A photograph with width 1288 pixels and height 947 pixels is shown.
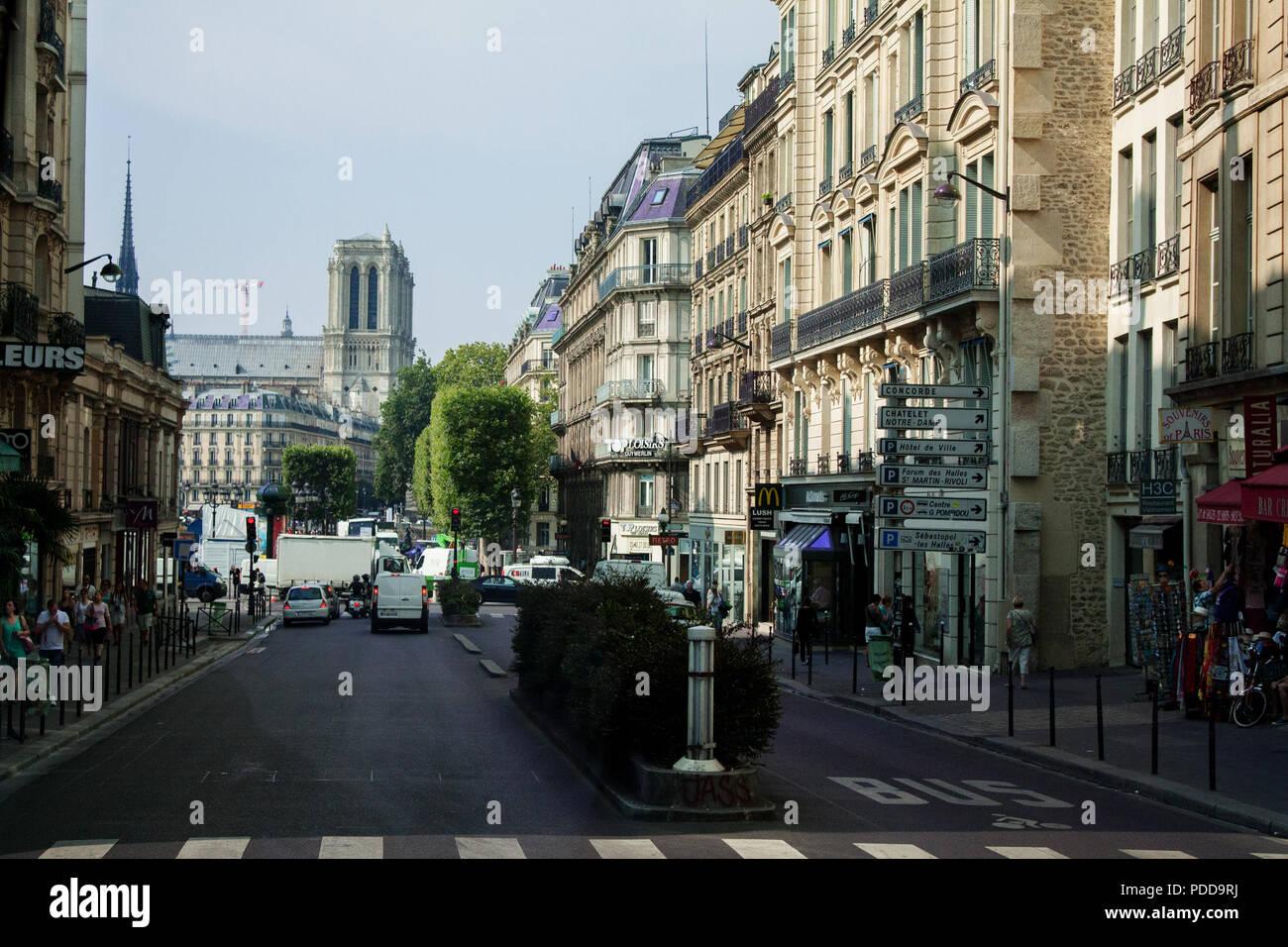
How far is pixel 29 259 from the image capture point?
35781 mm

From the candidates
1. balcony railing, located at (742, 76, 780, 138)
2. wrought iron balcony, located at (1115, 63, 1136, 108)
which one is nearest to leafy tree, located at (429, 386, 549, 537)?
balcony railing, located at (742, 76, 780, 138)

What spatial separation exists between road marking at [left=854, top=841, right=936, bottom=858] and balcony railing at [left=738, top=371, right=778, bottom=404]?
37993 millimetres

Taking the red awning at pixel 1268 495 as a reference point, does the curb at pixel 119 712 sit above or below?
below

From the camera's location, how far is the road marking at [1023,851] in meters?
11.7

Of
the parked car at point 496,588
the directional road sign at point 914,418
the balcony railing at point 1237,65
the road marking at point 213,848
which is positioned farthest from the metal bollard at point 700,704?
the parked car at point 496,588

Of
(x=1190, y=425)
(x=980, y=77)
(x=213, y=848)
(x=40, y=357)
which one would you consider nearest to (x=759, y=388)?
(x=980, y=77)

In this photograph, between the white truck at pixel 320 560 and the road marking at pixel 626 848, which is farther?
the white truck at pixel 320 560

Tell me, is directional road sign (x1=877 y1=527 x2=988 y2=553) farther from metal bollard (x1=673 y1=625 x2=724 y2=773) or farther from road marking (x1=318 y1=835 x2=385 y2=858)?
road marking (x1=318 y1=835 x2=385 y2=858)

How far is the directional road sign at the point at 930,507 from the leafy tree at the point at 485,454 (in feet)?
237

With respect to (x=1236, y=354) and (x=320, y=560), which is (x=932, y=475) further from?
(x=320, y=560)

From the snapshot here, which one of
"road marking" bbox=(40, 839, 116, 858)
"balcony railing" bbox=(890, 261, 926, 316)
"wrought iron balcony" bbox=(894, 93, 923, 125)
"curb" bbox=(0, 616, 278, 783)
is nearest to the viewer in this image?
"road marking" bbox=(40, 839, 116, 858)

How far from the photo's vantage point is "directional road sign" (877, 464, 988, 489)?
26.2 m

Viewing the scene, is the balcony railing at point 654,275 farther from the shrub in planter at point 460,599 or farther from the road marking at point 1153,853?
the road marking at point 1153,853

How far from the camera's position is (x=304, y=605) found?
176 ft
